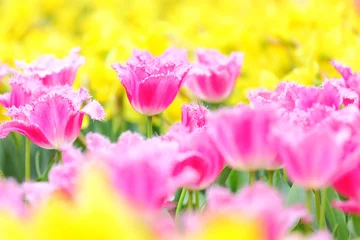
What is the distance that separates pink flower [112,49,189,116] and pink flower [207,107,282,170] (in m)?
0.25

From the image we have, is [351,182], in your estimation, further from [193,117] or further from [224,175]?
[224,175]

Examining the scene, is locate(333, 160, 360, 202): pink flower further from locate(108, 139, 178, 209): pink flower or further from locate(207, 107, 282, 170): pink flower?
locate(108, 139, 178, 209): pink flower

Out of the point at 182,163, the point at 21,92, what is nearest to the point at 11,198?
the point at 182,163

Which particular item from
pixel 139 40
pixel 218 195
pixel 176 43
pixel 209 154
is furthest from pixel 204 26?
pixel 218 195

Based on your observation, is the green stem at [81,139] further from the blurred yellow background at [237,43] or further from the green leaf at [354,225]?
the green leaf at [354,225]

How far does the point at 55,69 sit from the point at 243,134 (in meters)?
0.50

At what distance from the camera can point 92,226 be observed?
42cm

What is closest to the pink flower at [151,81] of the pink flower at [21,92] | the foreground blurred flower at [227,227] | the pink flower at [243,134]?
the pink flower at [21,92]

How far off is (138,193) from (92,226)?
117 mm

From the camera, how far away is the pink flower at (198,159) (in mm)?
694

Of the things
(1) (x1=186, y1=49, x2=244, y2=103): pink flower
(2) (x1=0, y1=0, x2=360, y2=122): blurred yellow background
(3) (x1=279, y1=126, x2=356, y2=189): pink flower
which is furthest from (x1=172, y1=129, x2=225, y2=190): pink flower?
(2) (x1=0, y1=0, x2=360, y2=122): blurred yellow background

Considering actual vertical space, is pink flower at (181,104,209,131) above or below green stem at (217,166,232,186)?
above

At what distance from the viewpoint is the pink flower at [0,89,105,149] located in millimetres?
881

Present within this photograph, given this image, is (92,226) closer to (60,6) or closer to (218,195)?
(218,195)
